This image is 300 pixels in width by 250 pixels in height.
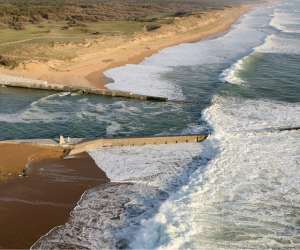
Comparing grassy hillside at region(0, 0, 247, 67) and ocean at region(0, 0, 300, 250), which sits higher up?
grassy hillside at region(0, 0, 247, 67)

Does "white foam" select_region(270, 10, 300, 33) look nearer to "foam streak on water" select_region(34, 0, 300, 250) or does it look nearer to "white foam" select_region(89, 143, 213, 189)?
"foam streak on water" select_region(34, 0, 300, 250)

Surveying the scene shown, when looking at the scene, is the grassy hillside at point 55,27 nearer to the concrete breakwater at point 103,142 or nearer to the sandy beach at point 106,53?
the sandy beach at point 106,53

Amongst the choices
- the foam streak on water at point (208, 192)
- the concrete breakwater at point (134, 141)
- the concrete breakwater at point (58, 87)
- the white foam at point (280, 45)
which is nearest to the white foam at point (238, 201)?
the foam streak on water at point (208, 192)

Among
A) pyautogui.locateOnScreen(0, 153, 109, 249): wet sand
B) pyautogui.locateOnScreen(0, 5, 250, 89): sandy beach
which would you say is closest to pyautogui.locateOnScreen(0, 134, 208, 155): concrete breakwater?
pyautogui.locateOnScreen(0, 153, 109, 249): wet sand

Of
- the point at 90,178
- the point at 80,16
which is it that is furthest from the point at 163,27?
the point at 90,178

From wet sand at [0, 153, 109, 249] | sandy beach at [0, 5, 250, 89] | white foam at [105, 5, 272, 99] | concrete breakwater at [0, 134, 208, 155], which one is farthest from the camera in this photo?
sandy beach at [0, 5, 250, 89]
